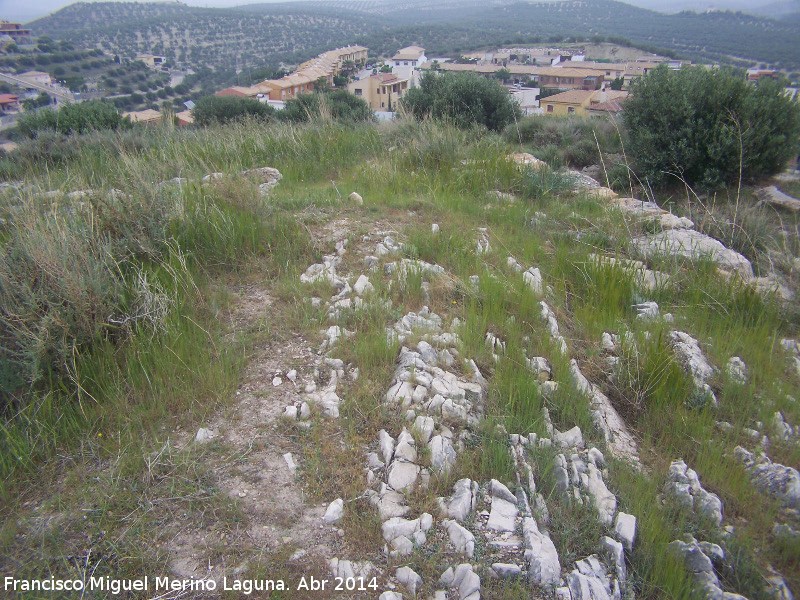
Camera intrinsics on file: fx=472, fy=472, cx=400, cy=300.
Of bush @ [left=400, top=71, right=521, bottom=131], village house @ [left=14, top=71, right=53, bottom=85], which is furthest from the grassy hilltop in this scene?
village house @ [left=14, top=71, right=53, bottom=85]

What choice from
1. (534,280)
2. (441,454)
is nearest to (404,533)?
(441,454)

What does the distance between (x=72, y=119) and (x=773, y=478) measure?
13.0m

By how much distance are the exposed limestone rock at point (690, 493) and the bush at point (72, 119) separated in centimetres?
1152

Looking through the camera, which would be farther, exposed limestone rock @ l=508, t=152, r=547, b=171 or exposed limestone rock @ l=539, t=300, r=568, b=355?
exposed limestone rock @ l=508, t=152, r=547, b=171

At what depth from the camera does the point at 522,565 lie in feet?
6.27

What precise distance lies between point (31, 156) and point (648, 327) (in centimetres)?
932

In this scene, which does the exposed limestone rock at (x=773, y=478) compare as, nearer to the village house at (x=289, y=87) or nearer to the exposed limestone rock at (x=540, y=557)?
the exposed limestone rock at (x=540, y=557)

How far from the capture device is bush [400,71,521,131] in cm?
1022

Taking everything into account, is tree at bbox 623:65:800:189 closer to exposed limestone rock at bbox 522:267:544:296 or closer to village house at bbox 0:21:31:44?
exposed limestone rock at bbox 522:267:544:296

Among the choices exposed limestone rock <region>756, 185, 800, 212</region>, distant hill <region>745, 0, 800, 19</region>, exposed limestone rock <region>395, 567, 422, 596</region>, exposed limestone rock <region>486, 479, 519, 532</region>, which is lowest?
exposed limestone rock <region>756, 185, 800, 212</region>

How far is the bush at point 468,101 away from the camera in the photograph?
1022cm

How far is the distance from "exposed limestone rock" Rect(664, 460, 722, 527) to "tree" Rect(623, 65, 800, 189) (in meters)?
6.13

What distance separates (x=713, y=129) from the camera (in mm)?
7254

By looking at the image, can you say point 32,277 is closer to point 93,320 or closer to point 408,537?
point 93,320
